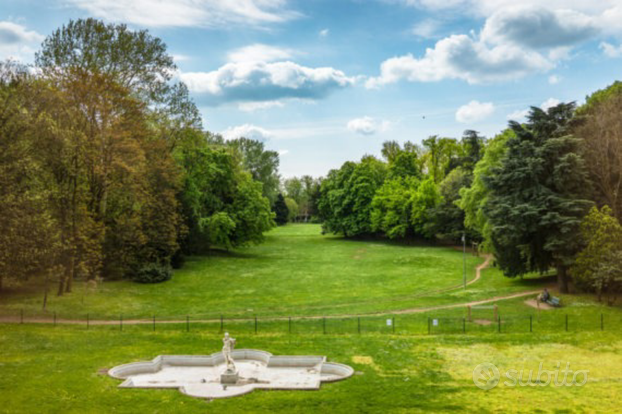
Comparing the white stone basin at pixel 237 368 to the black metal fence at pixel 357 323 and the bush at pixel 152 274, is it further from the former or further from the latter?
the bush at pixel 152 274

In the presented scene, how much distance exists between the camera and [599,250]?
39500 mm

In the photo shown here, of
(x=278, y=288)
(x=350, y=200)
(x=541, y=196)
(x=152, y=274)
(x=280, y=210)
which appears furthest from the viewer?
(x=280, y=210)

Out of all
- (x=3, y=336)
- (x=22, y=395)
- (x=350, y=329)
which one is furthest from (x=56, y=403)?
(x=350, y=329)

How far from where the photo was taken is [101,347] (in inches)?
1194

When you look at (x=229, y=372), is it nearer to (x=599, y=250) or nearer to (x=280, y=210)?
(x=599, y=250)

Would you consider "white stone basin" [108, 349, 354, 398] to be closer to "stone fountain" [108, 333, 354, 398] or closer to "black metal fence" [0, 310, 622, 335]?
"stone fountain" [108, 333, 354, 398]

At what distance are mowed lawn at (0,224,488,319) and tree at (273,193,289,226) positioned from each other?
6377 centimetres

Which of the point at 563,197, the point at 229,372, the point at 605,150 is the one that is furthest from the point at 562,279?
the point at 229,372

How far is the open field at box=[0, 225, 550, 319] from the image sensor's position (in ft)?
134

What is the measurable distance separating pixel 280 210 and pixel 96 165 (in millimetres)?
97864

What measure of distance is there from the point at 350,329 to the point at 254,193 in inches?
1646

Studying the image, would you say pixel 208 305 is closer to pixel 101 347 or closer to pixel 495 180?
pixel 101 347

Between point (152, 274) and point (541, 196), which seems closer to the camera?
point (541, 196)

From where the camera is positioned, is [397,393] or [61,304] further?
[61,304]
